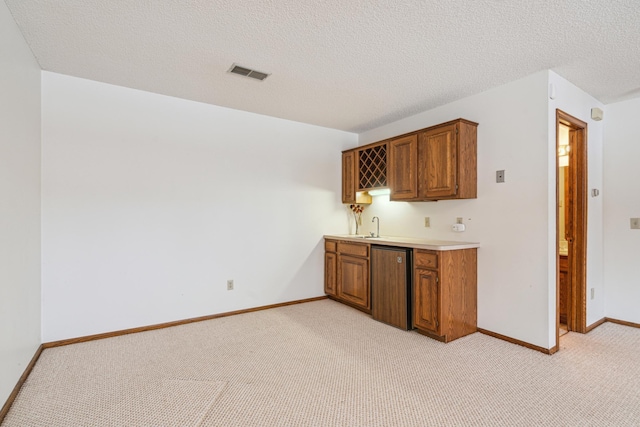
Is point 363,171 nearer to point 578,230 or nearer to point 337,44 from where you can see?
point 337,44

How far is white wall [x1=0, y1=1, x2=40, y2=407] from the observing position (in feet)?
6.19

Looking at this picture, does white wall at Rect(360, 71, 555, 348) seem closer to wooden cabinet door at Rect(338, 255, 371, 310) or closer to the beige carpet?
the beige carpet

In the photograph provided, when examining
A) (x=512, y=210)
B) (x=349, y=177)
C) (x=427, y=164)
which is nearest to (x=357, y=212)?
(x=349, y=177)

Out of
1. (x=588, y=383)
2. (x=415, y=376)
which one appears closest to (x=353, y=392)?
(x=415, y=376)

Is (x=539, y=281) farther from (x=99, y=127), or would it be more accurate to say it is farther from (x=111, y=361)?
(x=99, y=127)

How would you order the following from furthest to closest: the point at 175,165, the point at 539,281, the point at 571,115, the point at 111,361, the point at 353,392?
the point at 175,165, the point at 571,115, the point at 539,281, the point at 111,361, the point at 353,392

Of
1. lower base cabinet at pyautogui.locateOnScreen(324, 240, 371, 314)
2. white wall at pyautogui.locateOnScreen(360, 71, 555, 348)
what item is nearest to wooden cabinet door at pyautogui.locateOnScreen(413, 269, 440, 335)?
white wall at pyautogui.locateOnScreen(360, 71, 555, 348)

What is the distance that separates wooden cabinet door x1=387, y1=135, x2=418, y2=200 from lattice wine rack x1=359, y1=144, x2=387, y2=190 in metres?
0.16

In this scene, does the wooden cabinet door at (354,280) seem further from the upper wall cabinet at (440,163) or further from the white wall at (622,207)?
the white wall at (622,207)

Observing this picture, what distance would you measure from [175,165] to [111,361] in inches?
75.1

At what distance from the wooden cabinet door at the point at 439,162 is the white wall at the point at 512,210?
0.34 m

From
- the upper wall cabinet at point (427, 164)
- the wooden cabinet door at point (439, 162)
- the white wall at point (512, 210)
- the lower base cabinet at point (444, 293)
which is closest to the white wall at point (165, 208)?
the upper wall cabinet at point (427, 164)

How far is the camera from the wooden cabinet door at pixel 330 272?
14.1 ft

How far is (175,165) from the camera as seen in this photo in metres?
3.39
